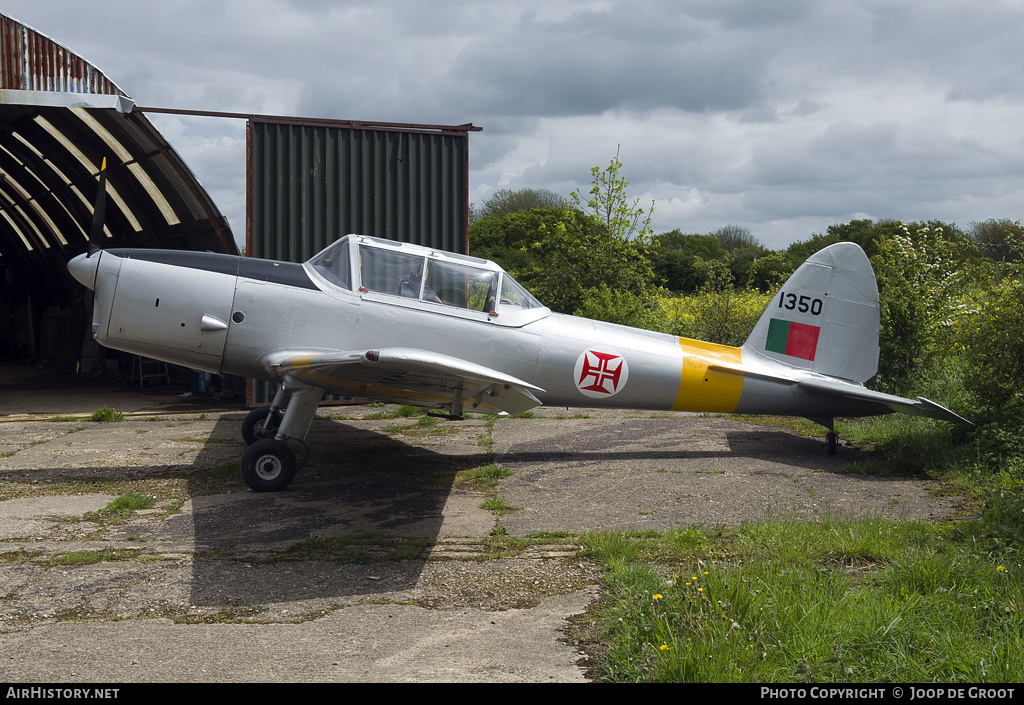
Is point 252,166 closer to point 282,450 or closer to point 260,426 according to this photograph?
point 260,426

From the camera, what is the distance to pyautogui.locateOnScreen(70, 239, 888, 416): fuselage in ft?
22.6

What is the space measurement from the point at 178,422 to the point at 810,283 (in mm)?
8465

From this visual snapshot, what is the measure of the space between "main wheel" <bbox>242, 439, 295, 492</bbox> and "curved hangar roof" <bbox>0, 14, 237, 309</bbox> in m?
6.10

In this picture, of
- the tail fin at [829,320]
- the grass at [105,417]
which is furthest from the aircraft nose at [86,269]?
the tail fin at [829,320]

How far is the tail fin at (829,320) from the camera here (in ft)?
27.0

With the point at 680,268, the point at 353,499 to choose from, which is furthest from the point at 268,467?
the point at 680,268

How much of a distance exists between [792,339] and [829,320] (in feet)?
1.44

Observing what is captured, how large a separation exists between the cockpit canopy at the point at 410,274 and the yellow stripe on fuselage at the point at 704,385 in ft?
6.79

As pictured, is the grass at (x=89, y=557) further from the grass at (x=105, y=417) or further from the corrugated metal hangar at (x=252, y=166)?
the corrugated metal hangar at (x=252, y=166)

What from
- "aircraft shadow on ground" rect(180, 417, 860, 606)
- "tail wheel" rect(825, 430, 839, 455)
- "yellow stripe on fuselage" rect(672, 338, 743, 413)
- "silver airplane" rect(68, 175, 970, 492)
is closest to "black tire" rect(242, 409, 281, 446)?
"silver airplane" rect(68, 175, 970, 492)

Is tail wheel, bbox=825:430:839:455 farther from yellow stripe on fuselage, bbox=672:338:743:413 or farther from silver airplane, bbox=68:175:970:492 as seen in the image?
yellow stripe on fuselage, bbox=672:338:743:413

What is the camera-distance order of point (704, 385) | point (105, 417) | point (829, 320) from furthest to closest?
point (105, 417)
point (829, 320)
point (704, 385)

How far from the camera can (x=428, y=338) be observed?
714cm
